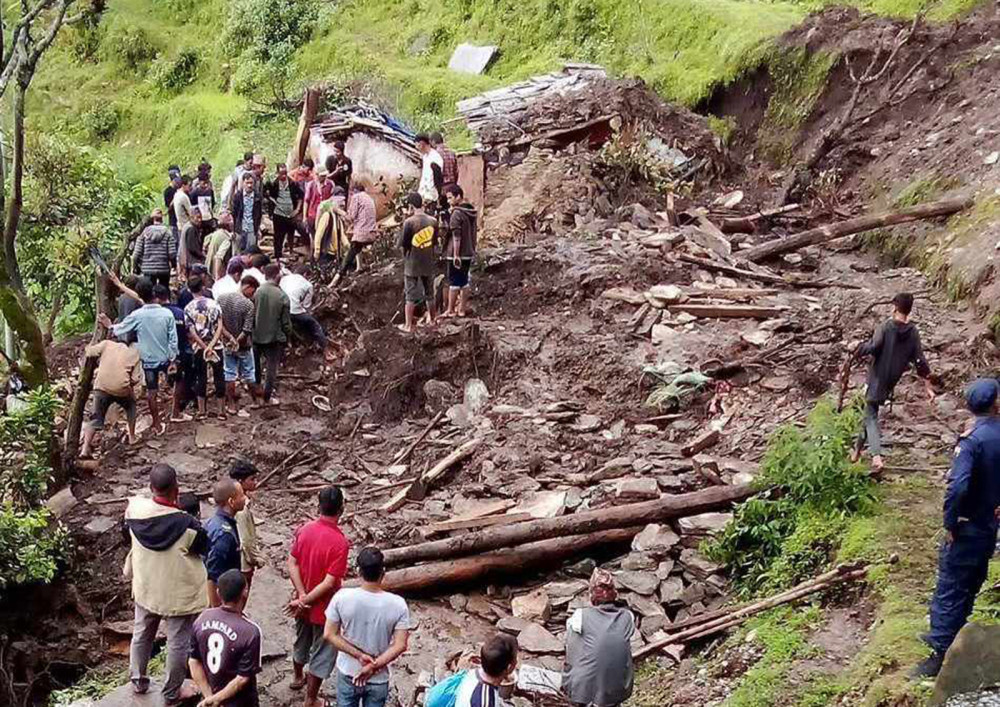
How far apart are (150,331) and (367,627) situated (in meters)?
5.57

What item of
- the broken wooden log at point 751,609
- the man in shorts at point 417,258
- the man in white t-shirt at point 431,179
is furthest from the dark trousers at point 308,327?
the broken wooden log at point 751,609

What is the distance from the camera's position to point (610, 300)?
501 inches

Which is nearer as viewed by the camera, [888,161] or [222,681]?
[222,681]

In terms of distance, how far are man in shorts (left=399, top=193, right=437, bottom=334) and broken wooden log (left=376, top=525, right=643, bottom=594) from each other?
4378mm

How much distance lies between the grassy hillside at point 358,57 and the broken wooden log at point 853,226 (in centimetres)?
607

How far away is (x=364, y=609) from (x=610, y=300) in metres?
7.48

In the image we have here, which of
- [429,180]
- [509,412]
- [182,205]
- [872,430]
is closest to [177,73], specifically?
[182,205]

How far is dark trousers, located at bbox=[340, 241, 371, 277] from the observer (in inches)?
565

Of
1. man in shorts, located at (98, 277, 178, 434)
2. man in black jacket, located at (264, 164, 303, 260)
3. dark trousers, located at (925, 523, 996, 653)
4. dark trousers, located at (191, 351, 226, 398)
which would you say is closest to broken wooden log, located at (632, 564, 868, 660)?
dark trousers, located at (925, 523, 996, 653)

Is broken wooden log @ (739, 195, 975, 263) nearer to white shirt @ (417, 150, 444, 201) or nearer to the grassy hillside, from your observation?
white shirt @ (417, 150, 444, 201)

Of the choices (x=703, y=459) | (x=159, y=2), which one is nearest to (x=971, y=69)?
(x=703, y=459)

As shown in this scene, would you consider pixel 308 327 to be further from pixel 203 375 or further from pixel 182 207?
pixel 182 207

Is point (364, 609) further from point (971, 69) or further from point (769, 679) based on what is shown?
point (971, 69)

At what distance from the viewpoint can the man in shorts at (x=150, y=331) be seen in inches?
406
